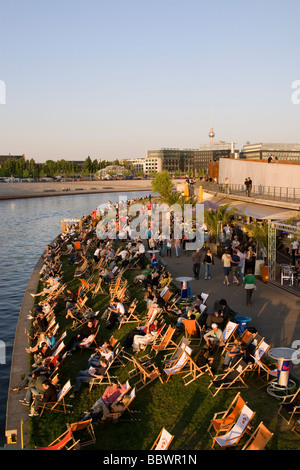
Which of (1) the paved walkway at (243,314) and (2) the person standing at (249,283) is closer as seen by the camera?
(1) the paved walkway at (243,314)

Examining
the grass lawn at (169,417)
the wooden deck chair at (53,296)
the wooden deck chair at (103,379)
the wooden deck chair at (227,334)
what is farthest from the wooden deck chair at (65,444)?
the wooden deck chair at (53,296)

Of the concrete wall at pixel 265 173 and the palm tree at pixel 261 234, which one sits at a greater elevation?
the concrete wall at pixel 265 173

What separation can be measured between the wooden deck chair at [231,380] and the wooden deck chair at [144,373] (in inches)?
42.0

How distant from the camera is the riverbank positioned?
95.2 metres

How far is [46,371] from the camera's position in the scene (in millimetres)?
8453

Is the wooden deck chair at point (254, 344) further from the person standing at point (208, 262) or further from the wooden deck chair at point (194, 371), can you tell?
the person standing at point (208, 262)

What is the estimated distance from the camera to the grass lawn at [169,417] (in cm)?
646

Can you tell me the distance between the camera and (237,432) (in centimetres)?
618

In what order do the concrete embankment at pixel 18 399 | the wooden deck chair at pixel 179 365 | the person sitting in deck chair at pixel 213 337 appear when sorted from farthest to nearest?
the person sitting in deck chair at pixel 213 337, the wooden deck chair at pixel 179 365, the concrete embankment at pixel 18 399

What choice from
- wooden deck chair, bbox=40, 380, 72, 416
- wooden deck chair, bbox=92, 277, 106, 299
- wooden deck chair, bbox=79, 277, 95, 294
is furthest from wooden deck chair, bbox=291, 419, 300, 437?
wooden deck chair, bbox=79, 277, 95, 294

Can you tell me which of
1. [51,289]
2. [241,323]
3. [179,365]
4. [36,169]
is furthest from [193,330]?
[36,169]

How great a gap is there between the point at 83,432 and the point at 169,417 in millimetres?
1428

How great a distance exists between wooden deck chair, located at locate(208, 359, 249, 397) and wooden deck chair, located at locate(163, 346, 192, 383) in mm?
730
